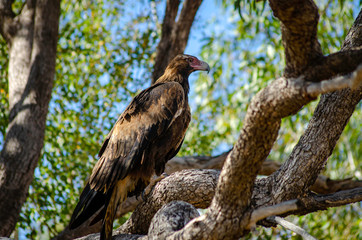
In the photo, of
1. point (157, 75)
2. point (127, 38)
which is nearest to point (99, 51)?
point (127, 38)

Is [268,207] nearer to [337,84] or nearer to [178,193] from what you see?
[337,84]

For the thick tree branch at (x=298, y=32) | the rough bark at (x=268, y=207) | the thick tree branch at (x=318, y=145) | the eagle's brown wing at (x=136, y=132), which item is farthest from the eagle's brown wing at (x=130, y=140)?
the thick tree branch at (x=298, y=32)

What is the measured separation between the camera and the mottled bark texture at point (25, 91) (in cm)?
446

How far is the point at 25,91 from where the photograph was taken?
16.2ft

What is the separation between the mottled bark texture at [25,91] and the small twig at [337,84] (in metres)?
3.41

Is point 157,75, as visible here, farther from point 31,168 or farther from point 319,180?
point 319,180

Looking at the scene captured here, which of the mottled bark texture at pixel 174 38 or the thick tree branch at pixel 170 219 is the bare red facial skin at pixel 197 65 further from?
the thick tree branch at pixel 170 219

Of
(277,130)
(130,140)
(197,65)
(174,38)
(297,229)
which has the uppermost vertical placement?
(174,38)

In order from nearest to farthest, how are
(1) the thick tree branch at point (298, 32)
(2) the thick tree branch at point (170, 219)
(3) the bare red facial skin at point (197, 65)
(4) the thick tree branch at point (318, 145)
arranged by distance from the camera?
(1) the thick tree branch at point (298, 32)
(2) the thick tree branch at point (170, 219)
(4) the thick tree branch at point (318, 145)
(3) the bare red facial skin at point (197, 65)

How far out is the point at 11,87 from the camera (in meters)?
5.12

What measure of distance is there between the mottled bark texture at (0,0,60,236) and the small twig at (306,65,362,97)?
3.41m

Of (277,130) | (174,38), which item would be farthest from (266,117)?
(174,38)

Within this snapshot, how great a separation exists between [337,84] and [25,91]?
12.7ft

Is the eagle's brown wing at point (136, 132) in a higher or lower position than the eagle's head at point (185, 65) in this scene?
lower
